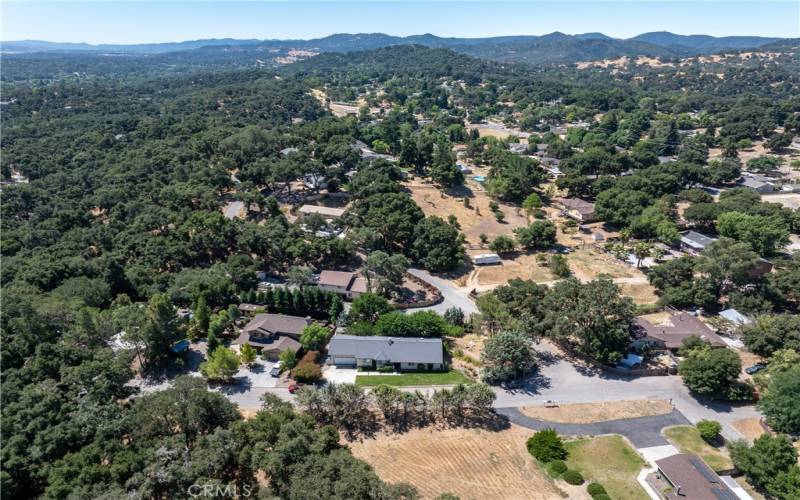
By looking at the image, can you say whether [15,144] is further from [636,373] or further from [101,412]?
[636,373]

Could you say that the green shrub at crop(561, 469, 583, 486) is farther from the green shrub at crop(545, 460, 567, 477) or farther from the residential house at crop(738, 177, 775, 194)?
the residential house at crop(738, 177, 775, 194)

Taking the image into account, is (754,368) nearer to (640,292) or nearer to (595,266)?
(640,292)

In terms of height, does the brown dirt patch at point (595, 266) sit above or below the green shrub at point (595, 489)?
above

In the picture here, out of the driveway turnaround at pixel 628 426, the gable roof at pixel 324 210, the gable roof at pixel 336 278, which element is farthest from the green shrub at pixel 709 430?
the gable roof at pixel 324 210

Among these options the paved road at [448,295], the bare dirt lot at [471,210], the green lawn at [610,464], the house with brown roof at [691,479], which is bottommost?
the green lawn at [610,464]

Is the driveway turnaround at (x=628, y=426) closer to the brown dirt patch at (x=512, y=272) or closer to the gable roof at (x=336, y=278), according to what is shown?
the brown dirt patch at (x=512, y=272)

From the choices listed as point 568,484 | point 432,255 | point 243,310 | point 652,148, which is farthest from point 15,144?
point 652,148

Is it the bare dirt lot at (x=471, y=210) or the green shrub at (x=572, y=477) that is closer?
the green shrub at (x=572, y=477)
